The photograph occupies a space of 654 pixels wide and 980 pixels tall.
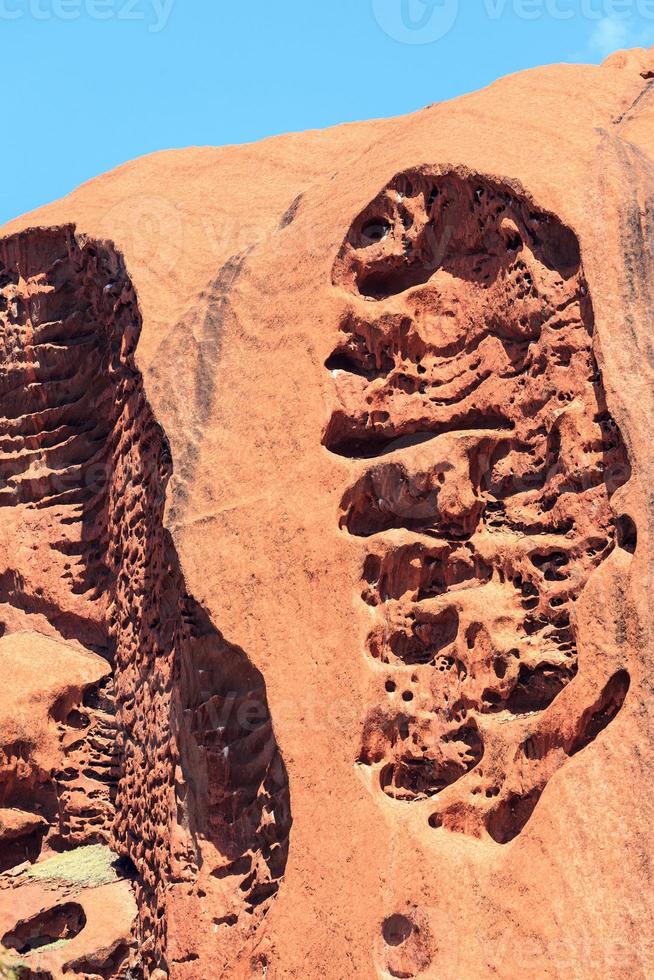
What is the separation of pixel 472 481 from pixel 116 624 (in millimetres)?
3878

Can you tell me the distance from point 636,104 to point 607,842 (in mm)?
5997

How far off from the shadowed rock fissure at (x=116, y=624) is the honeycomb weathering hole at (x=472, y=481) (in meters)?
1.21

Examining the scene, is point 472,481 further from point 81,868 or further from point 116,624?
point 81,868

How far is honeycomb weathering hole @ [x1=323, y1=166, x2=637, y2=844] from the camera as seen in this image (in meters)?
8.36

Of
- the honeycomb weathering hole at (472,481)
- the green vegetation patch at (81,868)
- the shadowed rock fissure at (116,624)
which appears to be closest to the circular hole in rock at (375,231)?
the honeycomb weathering hole at (472,481)

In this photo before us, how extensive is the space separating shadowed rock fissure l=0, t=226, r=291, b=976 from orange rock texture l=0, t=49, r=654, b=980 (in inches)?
1.4

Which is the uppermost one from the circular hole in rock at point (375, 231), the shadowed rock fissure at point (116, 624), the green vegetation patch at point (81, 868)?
the circular hole in rock at point (375, 231)

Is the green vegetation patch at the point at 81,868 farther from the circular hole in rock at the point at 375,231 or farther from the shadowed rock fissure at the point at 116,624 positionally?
the circular hole in rock at the point at 375,231

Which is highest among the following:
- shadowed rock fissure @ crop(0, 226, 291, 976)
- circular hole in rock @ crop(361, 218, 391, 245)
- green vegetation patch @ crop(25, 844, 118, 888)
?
circular hole in rock @ crop(361, 218, 391, 245)

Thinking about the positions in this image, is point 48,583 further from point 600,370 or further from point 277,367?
point 600,370

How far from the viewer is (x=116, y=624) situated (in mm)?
11695

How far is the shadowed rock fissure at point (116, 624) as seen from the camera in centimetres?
960

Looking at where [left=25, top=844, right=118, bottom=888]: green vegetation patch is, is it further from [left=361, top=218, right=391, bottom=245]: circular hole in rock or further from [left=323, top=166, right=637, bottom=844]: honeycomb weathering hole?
[left=361, top=218, right=391, bottom=245]: circular hole in rock

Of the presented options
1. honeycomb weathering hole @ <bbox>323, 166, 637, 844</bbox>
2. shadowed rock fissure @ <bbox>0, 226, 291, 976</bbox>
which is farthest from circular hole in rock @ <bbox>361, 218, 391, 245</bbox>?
shadowed rock fissure @ <bbox>0, 226, 291, 976</bbox>
